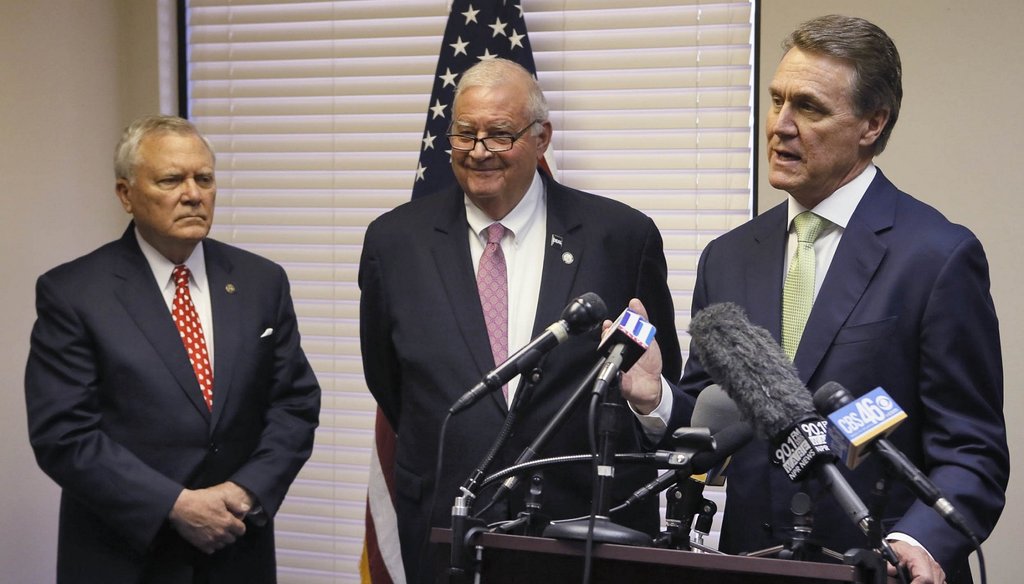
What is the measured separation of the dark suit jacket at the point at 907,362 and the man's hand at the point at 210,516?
4.50 feet

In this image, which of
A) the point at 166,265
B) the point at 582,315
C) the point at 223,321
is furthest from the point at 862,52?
the point at 166,265

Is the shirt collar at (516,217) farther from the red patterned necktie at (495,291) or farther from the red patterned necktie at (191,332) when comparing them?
the red patterned necktie at (191,332)

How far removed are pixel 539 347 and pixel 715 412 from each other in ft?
1.11

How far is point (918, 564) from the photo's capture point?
171 centimetres

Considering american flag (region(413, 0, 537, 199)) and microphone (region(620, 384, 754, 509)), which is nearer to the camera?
microphone (region(620, 384, 754, 509))

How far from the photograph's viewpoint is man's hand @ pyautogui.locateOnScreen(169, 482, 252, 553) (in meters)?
2.84

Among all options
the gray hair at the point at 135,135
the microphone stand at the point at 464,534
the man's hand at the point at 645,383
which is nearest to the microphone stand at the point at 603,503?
the microphone stand at the point at 464,534

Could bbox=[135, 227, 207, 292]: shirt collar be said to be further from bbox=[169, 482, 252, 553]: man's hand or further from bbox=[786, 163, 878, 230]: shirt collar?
bbox=[786, 163, 878, 230]: shirt collar

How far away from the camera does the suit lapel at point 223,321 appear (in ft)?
9.86

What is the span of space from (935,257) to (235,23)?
3387mm

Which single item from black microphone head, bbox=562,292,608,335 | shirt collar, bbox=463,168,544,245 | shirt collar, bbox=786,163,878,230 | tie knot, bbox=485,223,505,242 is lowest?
black microphone head, bbox=562,292,608,335

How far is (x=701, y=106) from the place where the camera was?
→ 4.01 metres

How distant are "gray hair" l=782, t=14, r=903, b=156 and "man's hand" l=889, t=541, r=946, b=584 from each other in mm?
861

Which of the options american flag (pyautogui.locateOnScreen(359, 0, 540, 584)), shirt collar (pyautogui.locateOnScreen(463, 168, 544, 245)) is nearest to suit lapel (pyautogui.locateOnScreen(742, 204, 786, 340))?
shirt collar (pyautogui.locateOnScreen(463, 168, 544, 245))
